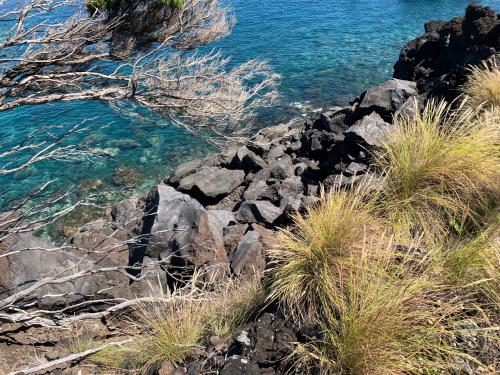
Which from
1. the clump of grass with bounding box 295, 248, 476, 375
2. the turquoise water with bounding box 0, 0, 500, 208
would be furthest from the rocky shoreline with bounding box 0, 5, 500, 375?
the turquoise water with bounding box 0, 0, 500, 208

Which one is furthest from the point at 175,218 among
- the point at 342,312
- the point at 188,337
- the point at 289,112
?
the point at 289,112

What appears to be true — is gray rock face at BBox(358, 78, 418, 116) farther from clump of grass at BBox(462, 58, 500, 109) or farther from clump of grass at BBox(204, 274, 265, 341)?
clump of grass at BBox(204, 274, 265, 341)

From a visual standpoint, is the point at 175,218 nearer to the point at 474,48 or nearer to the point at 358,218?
the point at 358,218

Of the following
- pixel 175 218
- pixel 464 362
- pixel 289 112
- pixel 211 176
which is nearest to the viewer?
pixel 464 362

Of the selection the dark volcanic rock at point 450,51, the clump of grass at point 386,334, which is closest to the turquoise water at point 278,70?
the dark volcanic rock at point 450,51

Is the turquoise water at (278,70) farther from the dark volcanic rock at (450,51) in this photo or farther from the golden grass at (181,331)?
the golden grass at (181,331)

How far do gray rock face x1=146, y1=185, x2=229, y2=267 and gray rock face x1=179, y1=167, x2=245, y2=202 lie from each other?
81.6 inches

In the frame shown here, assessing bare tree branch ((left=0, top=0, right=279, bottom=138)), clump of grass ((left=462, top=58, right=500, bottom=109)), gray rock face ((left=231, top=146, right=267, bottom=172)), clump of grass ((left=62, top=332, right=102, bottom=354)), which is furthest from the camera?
gray rock face ((left=231, top=146, right=267, bottom=172))

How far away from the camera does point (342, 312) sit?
9.86ft

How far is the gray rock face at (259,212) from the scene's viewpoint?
8.81 m

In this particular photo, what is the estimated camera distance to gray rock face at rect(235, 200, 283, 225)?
28.9 ft

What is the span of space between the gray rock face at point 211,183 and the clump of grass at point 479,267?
842 cm

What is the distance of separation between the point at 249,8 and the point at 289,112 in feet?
58.8

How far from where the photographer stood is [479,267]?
323 centimetres
